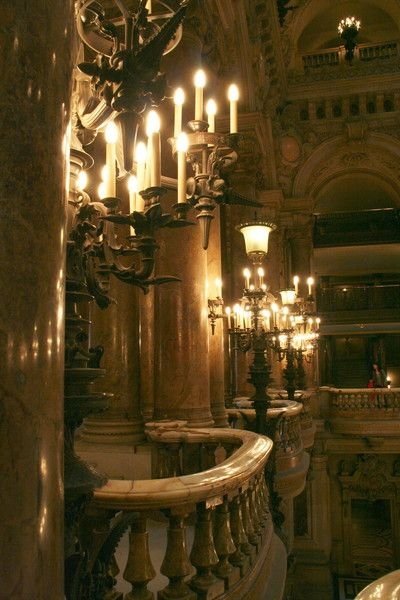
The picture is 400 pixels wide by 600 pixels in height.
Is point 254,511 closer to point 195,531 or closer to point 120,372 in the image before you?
point 195,531

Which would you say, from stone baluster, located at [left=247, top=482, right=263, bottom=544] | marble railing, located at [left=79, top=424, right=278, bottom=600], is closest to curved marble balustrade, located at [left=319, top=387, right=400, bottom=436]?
marble railing, located at [left=79, top=424, right=278, bottom=600]

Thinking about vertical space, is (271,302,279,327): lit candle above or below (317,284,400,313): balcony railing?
below

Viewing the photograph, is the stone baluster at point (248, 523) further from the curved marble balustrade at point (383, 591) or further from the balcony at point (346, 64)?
the balcony at point (346, 64)

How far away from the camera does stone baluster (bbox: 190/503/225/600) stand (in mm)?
2412

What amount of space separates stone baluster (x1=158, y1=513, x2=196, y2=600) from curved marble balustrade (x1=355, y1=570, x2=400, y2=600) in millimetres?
960

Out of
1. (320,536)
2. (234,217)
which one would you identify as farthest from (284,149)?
(320,536)

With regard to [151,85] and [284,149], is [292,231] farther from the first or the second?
[151,85]

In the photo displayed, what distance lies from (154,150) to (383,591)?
202cm

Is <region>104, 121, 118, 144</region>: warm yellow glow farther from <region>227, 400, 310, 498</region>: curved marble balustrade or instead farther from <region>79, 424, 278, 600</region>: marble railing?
<region>227, 400, 310, 498</region>: curved marble balustrade

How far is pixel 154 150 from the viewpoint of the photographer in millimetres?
2637

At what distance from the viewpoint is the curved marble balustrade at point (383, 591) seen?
1.44m

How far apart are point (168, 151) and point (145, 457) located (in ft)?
9.78

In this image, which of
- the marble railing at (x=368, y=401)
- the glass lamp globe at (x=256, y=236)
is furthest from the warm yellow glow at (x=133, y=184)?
the marble railing at (x=368, y=401)

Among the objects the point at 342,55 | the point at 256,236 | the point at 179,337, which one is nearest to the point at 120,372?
the point at 179,337
